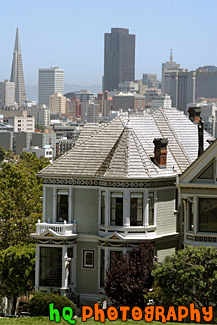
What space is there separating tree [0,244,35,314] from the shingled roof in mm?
4610

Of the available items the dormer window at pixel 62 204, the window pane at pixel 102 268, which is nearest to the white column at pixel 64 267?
the window pane at pixel 102 268

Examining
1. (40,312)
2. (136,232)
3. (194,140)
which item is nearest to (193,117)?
(194,140)

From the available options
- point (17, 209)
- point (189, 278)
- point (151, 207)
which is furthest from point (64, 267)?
point (17, 209)

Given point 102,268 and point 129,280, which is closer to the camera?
point 129,280

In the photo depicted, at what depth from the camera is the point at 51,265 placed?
39.0 meters

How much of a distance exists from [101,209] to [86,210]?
96cm

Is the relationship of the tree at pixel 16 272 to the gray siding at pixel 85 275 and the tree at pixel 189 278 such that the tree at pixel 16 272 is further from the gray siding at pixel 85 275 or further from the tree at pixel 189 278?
the tree at pixel 189 278

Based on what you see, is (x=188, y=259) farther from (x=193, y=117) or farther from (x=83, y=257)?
(x=193, y=117)

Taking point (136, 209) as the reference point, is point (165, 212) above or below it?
below

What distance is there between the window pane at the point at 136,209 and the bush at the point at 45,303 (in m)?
4.20

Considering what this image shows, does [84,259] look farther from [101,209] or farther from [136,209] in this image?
[136,209]

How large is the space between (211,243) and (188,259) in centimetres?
336

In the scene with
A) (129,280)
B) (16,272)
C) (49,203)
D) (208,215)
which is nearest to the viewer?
(129,280)

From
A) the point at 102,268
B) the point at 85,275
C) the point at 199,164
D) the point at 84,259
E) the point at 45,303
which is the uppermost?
the point at 199,164
